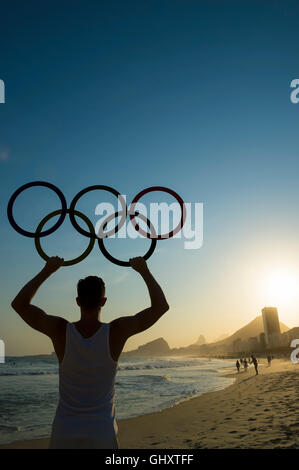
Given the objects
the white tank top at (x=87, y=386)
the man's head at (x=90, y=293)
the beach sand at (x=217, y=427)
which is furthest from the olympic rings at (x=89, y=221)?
the beach sand at (x=217, y=427)

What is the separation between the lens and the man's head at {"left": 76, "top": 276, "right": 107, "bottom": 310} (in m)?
2.50

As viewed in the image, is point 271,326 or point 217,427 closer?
point 217,427

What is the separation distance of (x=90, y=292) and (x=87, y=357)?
18.2 inches

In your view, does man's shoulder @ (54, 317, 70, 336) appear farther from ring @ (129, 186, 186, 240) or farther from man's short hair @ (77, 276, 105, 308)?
ring @ (129, 186, 186, 240)

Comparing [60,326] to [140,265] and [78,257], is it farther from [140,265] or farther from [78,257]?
[78,257]

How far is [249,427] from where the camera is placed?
1002 centimetres

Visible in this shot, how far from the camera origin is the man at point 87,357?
7.39ft

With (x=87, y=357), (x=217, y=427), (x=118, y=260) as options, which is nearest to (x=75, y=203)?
(x=118, y=260)

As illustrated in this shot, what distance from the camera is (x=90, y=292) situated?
2510 mm
